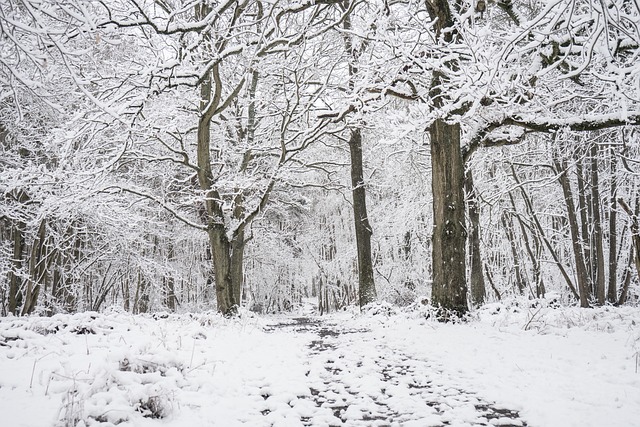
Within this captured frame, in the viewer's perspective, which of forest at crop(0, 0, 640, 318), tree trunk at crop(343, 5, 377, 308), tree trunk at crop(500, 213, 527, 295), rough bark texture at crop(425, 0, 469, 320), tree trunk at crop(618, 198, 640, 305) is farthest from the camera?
tree trunk at crop(500, 213, 527, 295)

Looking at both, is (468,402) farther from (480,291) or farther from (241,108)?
(241,108)

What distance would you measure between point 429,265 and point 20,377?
1641cm

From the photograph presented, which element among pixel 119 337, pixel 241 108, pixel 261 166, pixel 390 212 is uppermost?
pixel 241 108

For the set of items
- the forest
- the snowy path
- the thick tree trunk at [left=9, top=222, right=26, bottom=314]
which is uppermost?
the forest

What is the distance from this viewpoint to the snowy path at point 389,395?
3053 mm

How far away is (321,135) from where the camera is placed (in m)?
10.9

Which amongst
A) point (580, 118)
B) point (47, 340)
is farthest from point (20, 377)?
point (580, 118)

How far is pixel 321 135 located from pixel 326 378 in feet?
24.7

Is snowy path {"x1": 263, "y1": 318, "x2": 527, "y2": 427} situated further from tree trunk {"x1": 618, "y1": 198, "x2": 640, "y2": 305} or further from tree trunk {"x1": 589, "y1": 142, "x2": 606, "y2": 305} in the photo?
tree trunk {"x1": 589, "y1": 142, "x2": 606, "y2": 305}

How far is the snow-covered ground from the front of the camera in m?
2.96

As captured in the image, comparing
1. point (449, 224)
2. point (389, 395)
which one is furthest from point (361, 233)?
point (389, 395)

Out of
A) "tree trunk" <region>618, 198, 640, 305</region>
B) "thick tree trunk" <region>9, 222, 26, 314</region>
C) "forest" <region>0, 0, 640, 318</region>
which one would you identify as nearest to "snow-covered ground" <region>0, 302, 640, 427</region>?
"tree trunk" <region>618, 198, 640, 305</region>

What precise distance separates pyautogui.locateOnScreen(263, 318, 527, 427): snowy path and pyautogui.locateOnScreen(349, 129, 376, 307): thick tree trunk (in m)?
6.70

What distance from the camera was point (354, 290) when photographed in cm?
2647
